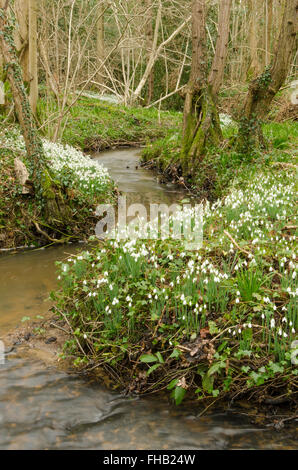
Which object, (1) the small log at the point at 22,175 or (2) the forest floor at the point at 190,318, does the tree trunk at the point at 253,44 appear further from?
(2) the forest floor at the point at 190,318

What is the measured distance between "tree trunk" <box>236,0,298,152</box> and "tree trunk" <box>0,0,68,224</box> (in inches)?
205

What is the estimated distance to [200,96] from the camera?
39.9 ft

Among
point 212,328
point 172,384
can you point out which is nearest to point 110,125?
point 212,328

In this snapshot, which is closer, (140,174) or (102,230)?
(102,230)

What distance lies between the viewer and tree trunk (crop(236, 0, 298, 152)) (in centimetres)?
1004

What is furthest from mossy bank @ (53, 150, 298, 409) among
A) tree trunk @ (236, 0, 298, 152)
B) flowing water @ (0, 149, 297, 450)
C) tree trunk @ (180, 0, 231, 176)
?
tree trunk @ (180, 0, 231, 176)

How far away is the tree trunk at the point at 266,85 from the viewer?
32.9 feet

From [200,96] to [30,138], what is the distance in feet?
19.5

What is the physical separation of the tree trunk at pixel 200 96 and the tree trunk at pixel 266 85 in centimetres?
108

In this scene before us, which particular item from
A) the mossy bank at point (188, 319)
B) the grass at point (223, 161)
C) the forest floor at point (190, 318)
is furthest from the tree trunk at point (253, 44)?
the mossy bank at point (188, 319)

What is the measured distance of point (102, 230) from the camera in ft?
29.3
